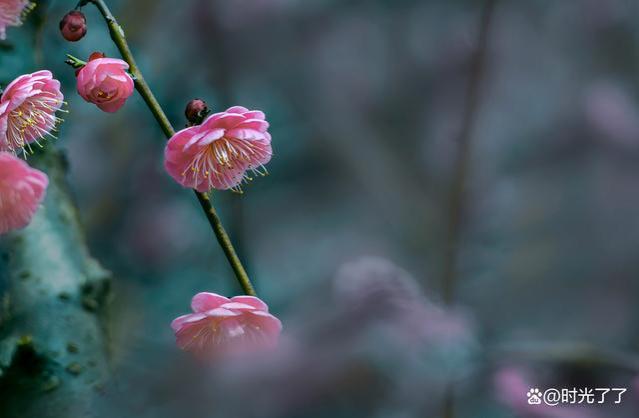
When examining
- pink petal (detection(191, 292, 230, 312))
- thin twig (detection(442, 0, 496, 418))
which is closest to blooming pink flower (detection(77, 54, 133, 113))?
pink petal (detection(191, 292, 230, 312))

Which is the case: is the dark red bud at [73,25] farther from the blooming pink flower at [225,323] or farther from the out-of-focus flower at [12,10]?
the blooming pink flower at [225,323]

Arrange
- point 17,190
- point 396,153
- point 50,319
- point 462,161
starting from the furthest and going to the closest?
1. point 396,153
2. point 462,161
3. point 50,319
4. point 17,190

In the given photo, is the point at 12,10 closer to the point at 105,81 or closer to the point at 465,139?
the point at 105,81

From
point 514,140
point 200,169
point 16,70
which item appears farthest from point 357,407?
point 514,140

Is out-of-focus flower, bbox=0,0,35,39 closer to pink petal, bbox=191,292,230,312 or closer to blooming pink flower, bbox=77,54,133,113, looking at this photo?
blooming pink flower, bbox=77,54,133,113

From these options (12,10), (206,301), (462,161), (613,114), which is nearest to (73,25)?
(12,10)

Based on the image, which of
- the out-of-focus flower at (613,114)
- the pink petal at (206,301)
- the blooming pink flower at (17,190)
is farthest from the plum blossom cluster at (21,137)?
A: the out-of-focus flower at (613,114)
